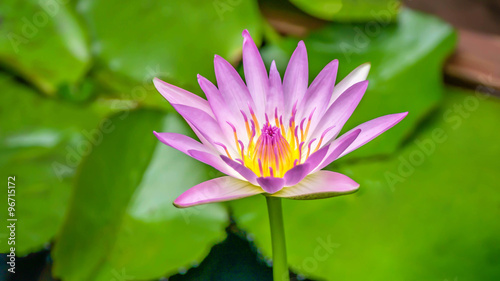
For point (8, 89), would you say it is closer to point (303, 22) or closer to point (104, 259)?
point (104, 259)

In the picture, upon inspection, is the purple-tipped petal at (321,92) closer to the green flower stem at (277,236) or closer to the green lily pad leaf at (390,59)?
the green flower stem at (277,236)

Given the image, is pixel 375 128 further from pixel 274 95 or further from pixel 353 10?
pixel 353 10

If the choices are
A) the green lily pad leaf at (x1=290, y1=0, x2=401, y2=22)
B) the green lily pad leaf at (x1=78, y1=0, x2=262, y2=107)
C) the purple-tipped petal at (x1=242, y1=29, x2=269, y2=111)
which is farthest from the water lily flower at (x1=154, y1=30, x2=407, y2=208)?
the green lily pad leaf at (x1=290, y1=0, x2=401, y2=22)

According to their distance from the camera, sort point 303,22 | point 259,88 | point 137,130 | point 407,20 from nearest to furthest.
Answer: point 259,88 → point 137,130 → point 407,20 → point 303,22

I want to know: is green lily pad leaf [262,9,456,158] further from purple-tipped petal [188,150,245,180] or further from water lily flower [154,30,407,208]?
purple-tipped petal [188,150,245,180]

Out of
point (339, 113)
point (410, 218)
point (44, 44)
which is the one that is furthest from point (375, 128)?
point (44, 44)

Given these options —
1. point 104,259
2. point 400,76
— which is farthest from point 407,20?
point 104,259

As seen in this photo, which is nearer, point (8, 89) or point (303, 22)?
point (8, 89)
